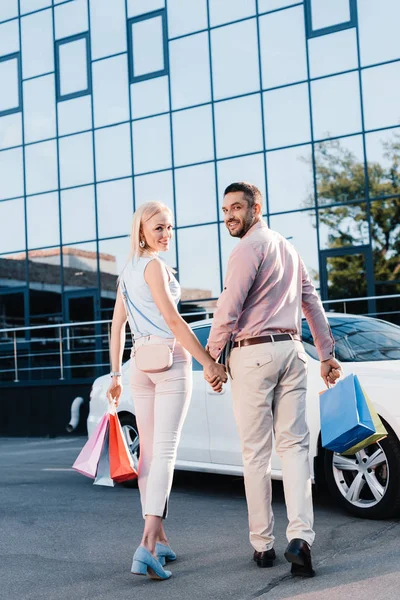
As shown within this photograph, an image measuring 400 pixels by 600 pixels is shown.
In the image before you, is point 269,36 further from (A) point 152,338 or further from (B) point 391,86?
(A) point 152,338

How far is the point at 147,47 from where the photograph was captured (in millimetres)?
22688

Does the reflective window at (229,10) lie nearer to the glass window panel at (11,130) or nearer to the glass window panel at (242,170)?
the glass window panel at (242,170)

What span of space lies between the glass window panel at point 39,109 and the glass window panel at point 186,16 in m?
4.23

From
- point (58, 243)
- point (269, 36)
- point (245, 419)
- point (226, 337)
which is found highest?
point (269, 36)

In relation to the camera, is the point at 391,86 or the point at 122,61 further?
the point at 122,61

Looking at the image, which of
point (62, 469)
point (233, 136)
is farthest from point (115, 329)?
point (233, 136)

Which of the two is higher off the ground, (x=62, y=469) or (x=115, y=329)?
(x=115, y=329)

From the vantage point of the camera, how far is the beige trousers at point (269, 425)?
4.17m

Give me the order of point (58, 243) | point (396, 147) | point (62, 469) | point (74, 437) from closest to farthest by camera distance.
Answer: point (62, 469), point (74, 437), point (396, 147), point (58, 243)

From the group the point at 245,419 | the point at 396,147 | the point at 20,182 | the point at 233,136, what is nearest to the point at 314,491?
the point at 245,419

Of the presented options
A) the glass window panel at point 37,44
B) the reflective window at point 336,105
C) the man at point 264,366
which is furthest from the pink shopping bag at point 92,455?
the glass window panel at point 37,44

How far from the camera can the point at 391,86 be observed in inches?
759

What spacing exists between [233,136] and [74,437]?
10.2 meters

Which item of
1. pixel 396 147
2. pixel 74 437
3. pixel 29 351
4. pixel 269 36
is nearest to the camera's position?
pixel 74 437
